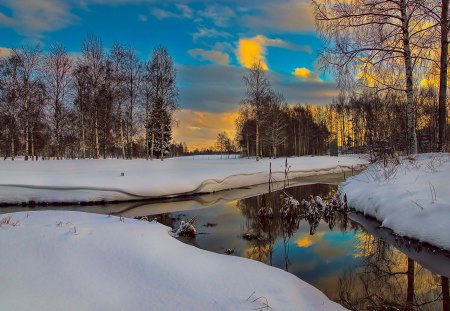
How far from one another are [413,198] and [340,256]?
2250 millimetres

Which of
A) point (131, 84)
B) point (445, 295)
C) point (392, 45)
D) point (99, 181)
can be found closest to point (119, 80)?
point (131, 84)

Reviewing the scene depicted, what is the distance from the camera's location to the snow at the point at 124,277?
3.51 m

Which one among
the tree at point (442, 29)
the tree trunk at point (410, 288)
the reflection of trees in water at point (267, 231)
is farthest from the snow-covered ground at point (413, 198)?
the tree at point (442, 29)

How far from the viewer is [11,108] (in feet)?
91.2

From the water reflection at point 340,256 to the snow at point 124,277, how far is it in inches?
41.5

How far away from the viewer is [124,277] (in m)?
4.14

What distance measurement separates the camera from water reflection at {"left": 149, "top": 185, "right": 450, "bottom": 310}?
519 centimetres

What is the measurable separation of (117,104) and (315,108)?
61.5 metres

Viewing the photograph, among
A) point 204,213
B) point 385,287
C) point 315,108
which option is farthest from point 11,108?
point 315,108

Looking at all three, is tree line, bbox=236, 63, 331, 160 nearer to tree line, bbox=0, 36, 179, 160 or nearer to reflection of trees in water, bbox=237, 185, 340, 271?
tree line, bbox=0, 36, 179, 160

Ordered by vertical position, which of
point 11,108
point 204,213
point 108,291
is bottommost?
point 204,213

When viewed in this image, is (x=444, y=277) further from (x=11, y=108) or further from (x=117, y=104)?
(x=11, y=108)

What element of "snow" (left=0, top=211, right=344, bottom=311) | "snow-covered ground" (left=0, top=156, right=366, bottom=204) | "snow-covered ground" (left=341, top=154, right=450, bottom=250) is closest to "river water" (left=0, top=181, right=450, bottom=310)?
"snow-covered ground" (left=341, top=154, right=450, bottom=250)

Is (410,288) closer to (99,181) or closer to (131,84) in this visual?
(99,181)
